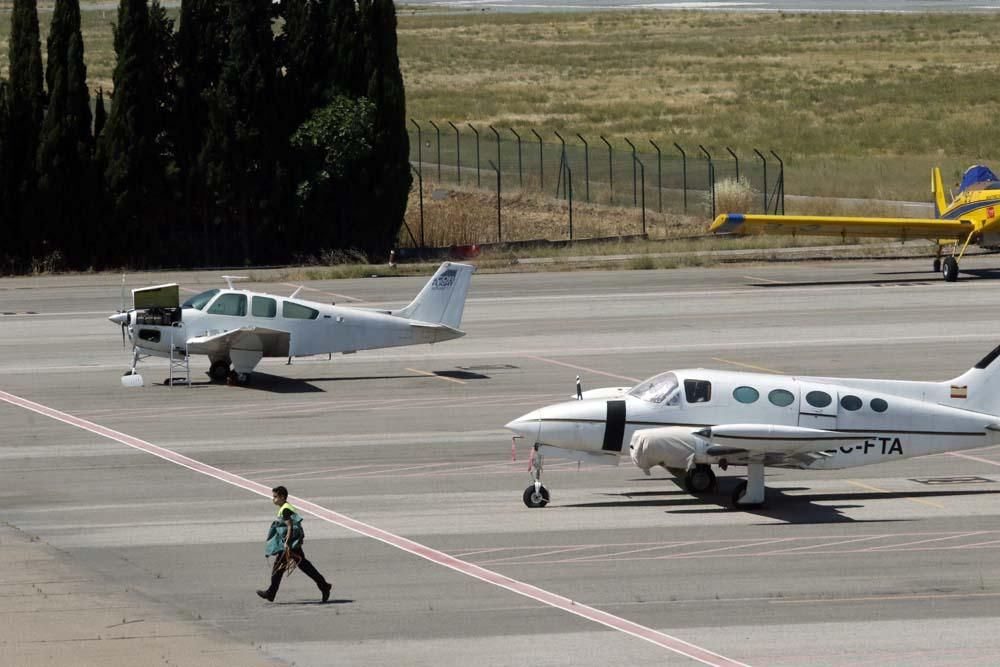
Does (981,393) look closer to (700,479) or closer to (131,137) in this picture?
(700,479)

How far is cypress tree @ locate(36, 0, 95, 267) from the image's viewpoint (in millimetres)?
51031

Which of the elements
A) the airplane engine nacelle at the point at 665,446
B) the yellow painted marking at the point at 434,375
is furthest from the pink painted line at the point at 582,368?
the airplane engine nacelle at the point at 665,446

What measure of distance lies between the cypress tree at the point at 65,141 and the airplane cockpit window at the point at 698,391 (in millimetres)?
34415

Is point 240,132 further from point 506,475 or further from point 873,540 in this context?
point 873,540

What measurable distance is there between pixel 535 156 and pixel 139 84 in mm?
26378

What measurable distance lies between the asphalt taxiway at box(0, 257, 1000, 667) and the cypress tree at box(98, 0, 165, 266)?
15793 millimetres

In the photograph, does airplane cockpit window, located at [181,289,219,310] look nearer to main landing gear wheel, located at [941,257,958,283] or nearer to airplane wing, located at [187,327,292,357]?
airplane wing, located at [187,327,292,357]

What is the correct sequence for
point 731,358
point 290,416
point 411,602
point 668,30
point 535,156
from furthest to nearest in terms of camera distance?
point 668,30
point 535,156
point 731,358
point 290,416
point 411,602

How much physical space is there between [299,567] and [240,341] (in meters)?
15.6

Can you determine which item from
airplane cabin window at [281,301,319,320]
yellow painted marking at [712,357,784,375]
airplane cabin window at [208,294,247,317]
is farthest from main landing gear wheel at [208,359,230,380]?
yellow painted marking at [712,357,784,375]

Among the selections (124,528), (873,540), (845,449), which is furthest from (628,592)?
(124,528)

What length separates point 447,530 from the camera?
20.2 metres

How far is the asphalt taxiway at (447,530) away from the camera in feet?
51.4

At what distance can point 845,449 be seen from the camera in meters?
21.3
